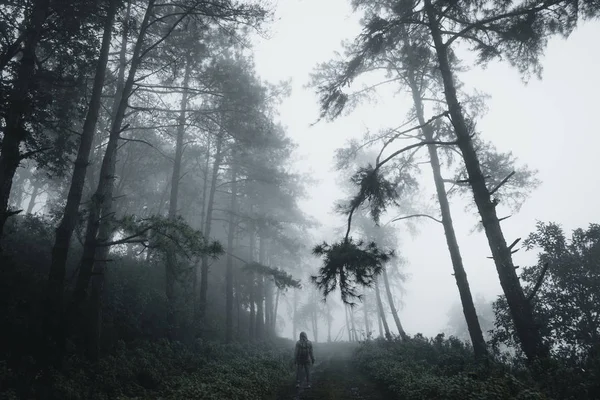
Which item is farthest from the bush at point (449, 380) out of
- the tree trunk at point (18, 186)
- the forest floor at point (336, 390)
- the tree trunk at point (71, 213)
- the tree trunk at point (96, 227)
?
the tree trunk at point (18, 186)

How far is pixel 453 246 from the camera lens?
12.3 metres

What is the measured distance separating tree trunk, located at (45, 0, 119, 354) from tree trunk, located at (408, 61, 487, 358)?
33.3 feet

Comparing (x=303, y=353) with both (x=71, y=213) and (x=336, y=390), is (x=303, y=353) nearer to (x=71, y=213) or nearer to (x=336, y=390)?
(x=336, y=390)

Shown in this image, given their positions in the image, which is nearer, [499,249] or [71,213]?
[499,249]

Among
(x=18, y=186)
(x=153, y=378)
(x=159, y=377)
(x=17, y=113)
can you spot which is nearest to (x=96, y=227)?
(x=17, y=113)

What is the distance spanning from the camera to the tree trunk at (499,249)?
6.50 metres

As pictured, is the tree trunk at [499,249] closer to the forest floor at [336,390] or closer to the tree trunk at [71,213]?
the forest floor at [336,390]

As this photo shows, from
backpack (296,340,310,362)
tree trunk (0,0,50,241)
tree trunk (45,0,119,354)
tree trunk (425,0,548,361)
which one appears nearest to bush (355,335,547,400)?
tree trunk (425,0,548,361)

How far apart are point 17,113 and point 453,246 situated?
541 inches

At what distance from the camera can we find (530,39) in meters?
7.57

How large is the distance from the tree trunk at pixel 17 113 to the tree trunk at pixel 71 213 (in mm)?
1144

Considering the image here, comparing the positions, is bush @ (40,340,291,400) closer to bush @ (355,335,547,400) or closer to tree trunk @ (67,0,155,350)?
tree trunk @ (67,0,155,350)

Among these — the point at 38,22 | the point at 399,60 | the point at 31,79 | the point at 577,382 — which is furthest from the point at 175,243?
the point at 399,60

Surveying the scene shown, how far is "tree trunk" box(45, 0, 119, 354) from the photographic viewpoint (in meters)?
7.21
